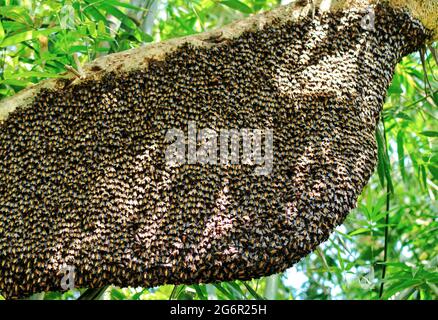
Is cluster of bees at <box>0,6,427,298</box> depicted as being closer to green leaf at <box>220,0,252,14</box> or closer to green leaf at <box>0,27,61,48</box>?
green leaf at <box>0,27,61,48</box>

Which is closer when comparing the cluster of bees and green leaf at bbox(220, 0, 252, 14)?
the cluster of bees

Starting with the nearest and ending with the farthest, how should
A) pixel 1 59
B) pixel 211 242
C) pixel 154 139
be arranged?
pixel 211 242 → pixel 154 139 → pixel 1 59

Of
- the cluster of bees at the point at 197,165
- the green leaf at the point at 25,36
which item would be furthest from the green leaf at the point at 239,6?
the green leaf at the point at 25,36

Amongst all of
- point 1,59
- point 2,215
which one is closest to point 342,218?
point 2,215

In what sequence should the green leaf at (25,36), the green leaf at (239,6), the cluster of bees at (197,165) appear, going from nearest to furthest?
the cluster of bees at (197,165) → the green leaf at (25,36) → the green leaf at (239,6)

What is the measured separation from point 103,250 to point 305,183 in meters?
0.89

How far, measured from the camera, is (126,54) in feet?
9.88

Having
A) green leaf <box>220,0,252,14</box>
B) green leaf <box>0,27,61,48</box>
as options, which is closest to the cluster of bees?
green leaf <box>0,27,61,48</box>

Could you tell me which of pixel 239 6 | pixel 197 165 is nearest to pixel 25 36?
pixel 197 165

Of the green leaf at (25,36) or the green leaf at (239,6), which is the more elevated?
the green leaf at (239,6)

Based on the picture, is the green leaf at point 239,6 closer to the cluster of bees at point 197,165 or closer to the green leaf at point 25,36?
the cluster of bees at point 197,165

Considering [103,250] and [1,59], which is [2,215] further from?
[1,59]

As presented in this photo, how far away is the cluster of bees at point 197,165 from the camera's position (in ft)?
8.52

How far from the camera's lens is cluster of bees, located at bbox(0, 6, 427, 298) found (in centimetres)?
260
